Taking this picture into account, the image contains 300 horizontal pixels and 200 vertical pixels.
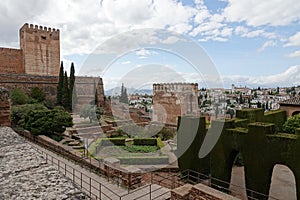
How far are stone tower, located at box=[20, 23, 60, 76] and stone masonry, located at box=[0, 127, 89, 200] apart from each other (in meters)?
28.0

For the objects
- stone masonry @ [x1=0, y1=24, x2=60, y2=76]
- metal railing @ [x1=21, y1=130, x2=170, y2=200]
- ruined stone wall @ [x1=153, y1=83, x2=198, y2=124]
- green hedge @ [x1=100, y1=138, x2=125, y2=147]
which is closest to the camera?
metal railing @ [x1=21, y1=130, x2=170, y2=200]

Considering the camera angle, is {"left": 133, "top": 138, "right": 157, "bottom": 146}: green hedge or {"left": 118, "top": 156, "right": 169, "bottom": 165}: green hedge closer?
{"left": 118, "top": 156, "right": 169, "bottom": 165}: green hedge

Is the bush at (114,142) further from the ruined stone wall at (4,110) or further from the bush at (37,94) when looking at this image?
the bush at (37,94)

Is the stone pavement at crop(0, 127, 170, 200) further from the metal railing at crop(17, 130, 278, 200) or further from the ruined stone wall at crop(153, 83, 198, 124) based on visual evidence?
the ruined stone wall at crop(153, 83, 198, 124)

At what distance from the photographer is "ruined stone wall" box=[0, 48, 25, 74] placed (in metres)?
25.4

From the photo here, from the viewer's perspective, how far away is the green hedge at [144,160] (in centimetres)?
929

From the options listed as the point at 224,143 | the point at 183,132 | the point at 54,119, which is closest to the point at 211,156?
the point at 224,143

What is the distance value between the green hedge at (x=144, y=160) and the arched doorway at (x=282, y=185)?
13.1 feet

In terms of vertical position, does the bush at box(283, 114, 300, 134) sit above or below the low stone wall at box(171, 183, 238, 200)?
above

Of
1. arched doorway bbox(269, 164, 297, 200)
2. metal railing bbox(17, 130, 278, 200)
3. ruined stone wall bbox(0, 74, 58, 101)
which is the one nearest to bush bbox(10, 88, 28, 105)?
ruined stone wall bbox(0, 74, 58, 101)

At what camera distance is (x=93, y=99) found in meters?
25.6

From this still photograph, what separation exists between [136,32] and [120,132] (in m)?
7.95

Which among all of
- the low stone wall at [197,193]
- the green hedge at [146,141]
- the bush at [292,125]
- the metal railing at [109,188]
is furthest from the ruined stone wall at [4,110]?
the bush at [292,125]

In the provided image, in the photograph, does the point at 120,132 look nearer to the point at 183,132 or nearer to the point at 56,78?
the point at 183,132
